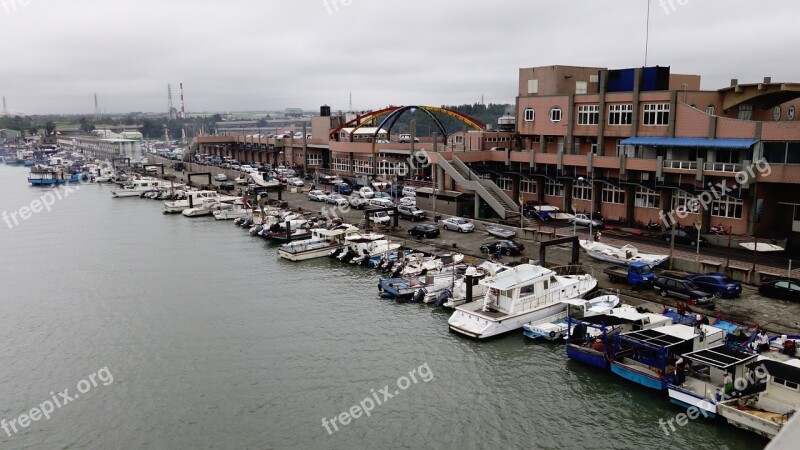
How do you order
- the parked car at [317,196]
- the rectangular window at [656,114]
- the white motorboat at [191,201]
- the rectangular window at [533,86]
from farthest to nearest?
1. the white motorboat at [191,201]
2. the parked car at [317,196]
3. the rectangular window at [533,86]
4. the rectangular window at [656,114]

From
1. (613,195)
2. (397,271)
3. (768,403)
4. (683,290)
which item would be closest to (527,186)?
(613,195)

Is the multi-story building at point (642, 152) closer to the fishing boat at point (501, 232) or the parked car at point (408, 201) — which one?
the parked car at point (408, 201)

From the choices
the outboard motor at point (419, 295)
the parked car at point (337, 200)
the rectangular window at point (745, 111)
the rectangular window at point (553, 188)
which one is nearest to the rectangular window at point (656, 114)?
the rectangular window at point (745, 111)

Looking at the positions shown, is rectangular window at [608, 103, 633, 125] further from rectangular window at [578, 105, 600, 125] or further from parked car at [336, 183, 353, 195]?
parked car at [336, 183, 353, 195]

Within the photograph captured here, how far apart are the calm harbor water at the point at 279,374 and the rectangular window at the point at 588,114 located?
22316 mm

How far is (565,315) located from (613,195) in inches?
791

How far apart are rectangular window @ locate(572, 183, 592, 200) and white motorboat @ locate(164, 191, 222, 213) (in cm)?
3581

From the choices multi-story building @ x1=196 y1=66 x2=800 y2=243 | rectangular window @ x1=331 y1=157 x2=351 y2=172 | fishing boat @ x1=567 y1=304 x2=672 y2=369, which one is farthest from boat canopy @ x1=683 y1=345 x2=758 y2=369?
rectangular window @ x1=331 y1=157 x2=351 y2=172

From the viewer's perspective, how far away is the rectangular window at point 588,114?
45688 mm

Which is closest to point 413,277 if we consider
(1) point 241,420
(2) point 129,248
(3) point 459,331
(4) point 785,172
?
(3) point 459,331

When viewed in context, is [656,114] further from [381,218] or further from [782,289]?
[381,218]

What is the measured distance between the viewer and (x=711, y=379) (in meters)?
19.5

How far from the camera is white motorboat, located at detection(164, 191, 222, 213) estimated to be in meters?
61.4

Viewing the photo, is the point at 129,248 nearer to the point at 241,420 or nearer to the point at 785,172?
the point at 241,420
